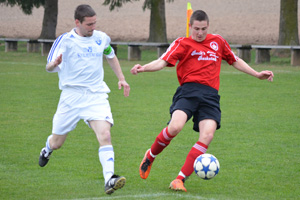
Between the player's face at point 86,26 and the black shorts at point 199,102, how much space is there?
1259mm

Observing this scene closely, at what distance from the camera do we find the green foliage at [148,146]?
20.9ft

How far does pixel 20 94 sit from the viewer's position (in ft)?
48.5

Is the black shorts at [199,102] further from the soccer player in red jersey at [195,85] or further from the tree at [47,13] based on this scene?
the tree at [47,13]

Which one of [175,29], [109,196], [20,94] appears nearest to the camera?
[109,196]

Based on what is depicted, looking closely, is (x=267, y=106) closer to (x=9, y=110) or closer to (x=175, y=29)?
(x=9, y=110)

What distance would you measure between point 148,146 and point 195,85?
96.7 inches

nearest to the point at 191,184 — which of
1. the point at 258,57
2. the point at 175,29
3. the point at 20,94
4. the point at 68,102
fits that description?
the point at 68,102

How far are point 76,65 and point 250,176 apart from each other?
8.13ft

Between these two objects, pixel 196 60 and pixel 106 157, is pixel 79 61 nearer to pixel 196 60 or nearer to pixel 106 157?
pixel 106 157

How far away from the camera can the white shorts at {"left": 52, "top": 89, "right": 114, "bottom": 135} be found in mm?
6195

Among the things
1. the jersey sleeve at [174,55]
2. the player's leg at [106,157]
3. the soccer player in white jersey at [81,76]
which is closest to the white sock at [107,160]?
the player's leg at [106,157]

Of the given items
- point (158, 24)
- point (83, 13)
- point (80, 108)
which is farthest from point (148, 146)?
point (158, 24)

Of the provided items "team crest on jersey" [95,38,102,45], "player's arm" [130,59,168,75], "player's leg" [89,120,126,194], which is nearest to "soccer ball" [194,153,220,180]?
"player's leg" [89,120,126,194]

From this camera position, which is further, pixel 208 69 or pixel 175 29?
pixel 175 29
